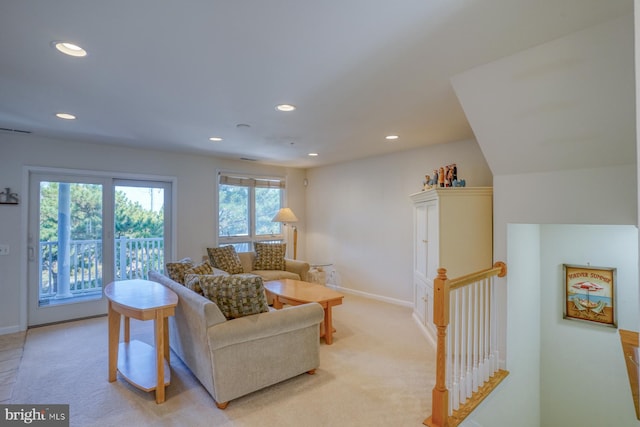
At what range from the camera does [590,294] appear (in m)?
3.20

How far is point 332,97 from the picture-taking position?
2.63 m

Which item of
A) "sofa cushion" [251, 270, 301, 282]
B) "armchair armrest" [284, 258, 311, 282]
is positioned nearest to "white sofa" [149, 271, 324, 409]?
"sofa cushion" [251, 270, 301, 282]

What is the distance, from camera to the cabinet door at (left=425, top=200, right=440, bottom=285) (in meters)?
3.34

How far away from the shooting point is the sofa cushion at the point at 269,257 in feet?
17.0

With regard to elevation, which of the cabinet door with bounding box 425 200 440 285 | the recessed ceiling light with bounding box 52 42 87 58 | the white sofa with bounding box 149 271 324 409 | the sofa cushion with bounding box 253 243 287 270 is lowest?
the white sofa with bounding box 149 271 324 409

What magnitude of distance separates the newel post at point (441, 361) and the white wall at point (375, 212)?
2.32 meters

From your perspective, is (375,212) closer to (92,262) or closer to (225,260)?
(225,260)

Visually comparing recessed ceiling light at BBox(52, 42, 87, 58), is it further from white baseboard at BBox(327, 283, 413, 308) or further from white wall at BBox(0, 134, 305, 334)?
white baseboard at BBox(327, 283, 413, 308)

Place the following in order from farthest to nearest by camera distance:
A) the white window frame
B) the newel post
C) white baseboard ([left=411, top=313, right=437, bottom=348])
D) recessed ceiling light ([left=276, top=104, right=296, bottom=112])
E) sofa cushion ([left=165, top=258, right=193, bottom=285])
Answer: the white window frame
white baseboard ([left=411, top=313, right=437, bottom=348])
sofa cushion ([left=165, top=258, right=193, bottom=285])
recessed ceiling light ([left=276, top=104, right=296, bottom=112])
the newel post

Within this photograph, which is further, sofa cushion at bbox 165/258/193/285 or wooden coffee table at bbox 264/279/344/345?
wooden coffee table at bbox 264/279/344/345

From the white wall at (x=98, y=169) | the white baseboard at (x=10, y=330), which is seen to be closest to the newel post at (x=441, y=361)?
the white wall at (x=98, y=169)

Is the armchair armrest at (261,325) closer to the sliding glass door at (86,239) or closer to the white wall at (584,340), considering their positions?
the white wall at (584,340)

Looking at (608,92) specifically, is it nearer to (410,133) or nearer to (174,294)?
(410,133)
